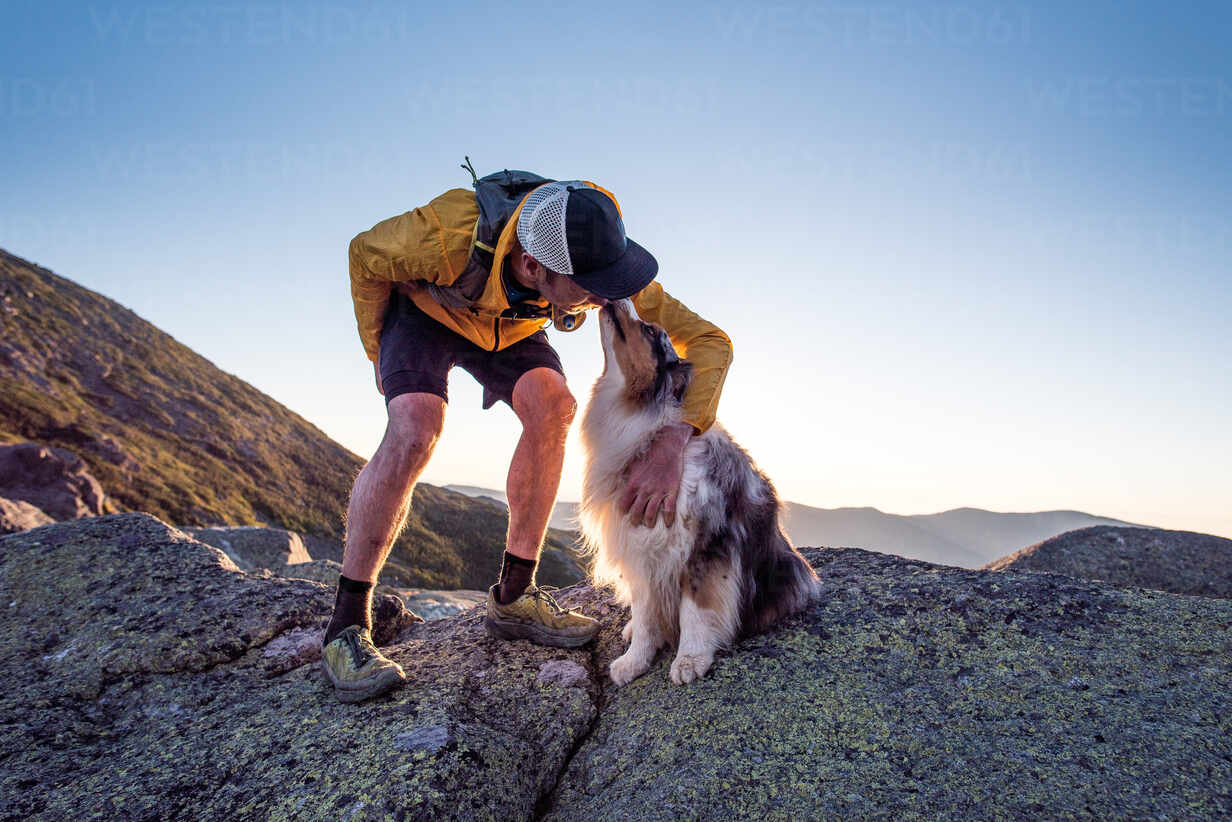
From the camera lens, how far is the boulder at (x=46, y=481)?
17.1 m

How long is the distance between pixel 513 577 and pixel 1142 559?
25.3 feet

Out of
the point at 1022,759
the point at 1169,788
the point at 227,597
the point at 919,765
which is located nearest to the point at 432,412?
the point at 227,597

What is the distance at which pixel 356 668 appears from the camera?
3105 mm

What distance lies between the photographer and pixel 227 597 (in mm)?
4195

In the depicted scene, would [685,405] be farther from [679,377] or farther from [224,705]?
[224,705]

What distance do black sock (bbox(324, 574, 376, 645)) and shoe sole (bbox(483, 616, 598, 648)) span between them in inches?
30.7

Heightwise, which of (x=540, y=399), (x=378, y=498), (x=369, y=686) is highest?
(x=540, y=399)

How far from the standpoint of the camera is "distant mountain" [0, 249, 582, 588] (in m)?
28.5

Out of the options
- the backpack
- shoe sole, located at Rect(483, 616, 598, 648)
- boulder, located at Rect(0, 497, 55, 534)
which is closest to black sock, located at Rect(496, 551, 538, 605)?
shoe sole, located at Rect(483, 616, 598, 648)

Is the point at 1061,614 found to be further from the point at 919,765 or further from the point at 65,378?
the point at 65,378

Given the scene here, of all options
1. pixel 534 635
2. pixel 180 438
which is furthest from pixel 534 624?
pixel 180 438

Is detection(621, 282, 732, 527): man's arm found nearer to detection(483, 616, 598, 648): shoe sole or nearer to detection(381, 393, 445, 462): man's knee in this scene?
detection(483, 616, 598, 648): shoe sole

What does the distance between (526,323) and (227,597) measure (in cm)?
278

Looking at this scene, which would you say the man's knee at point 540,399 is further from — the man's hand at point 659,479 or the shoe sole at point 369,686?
the shoe sole at point 369,686
